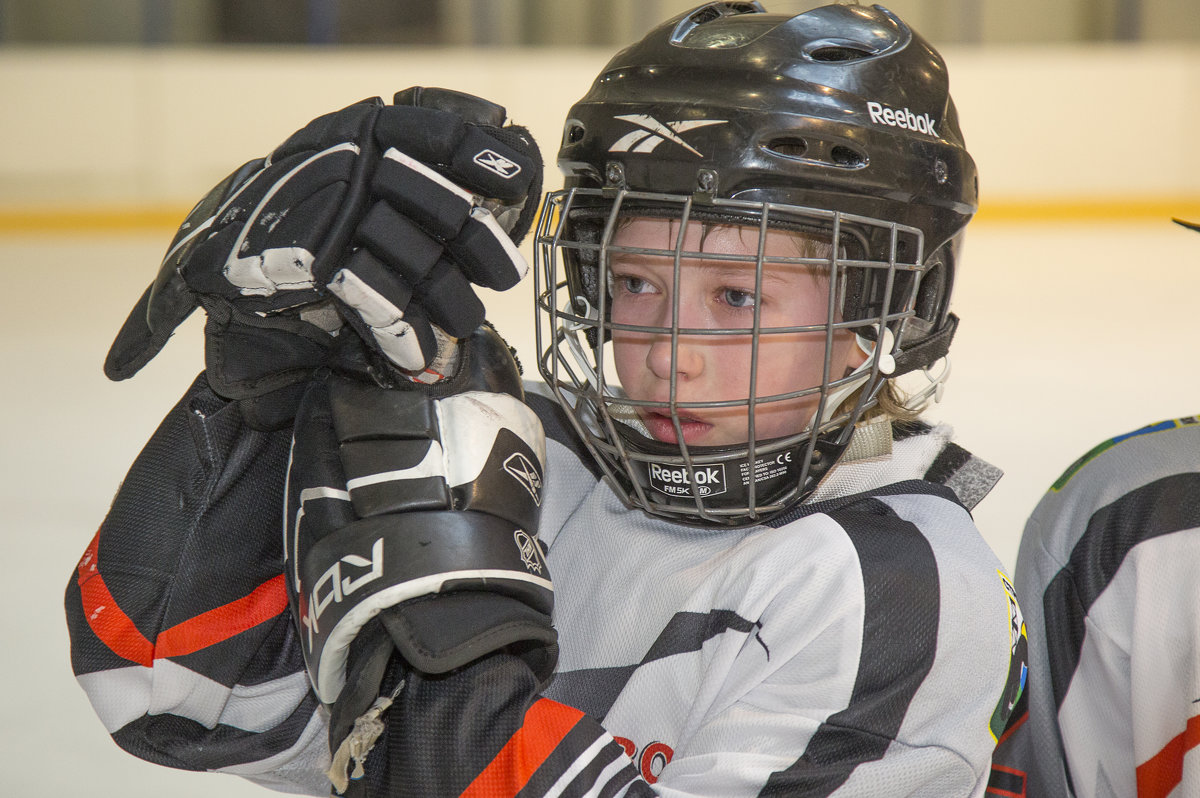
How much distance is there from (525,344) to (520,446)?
9.66 feet

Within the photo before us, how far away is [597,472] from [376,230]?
449mm

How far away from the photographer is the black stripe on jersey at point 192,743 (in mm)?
1130

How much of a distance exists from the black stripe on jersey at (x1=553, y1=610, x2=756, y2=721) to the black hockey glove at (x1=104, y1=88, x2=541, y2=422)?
1.04ft

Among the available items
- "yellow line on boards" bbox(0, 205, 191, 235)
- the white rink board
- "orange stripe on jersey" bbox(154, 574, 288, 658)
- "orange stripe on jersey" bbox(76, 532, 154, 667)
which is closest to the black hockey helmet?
"orange stripe on jersey" bbox(154, 574, 288, 658)

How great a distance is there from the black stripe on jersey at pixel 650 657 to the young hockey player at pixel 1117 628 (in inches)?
13.5

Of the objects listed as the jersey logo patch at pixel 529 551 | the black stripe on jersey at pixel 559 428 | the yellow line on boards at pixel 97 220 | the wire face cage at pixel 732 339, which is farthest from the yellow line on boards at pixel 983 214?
the jersey logo patch at pixel 529 551

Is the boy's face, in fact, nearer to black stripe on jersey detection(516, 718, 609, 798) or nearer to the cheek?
the cheek

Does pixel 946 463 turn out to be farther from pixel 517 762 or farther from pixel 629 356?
pixel 517 762

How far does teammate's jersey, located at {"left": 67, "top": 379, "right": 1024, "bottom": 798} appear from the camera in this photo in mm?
936

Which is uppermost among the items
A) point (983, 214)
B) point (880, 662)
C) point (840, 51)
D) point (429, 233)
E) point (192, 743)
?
point (840, 51)

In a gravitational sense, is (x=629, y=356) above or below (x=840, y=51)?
below

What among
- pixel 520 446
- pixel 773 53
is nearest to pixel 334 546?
pixel 520 446

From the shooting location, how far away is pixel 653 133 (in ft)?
3.68

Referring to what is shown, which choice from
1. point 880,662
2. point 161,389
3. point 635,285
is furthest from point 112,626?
point 161,389
